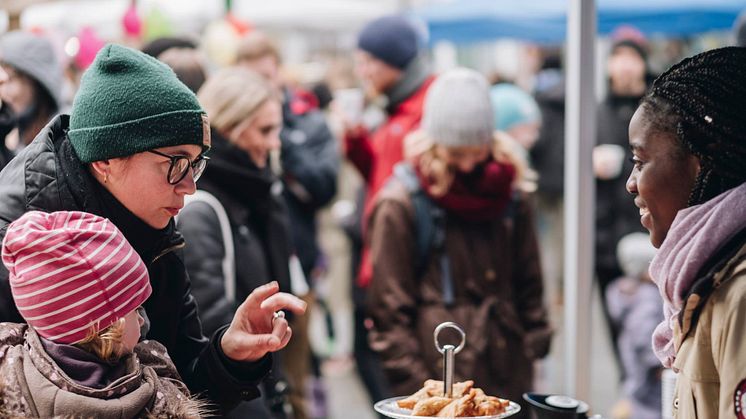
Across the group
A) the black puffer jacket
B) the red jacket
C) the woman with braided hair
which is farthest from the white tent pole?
the black puffer jacket

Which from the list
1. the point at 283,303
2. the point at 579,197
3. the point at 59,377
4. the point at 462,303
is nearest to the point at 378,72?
the point at 462,303

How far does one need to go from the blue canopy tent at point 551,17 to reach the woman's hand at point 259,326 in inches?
271

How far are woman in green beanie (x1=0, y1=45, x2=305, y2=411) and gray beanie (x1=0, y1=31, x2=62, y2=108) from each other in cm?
263

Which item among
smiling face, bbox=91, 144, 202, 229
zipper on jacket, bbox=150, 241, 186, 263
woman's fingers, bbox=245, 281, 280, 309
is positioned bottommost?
woman's fingers, bbox=245, 281, 280, 309

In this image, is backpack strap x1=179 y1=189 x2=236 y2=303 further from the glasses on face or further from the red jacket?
the red jacket

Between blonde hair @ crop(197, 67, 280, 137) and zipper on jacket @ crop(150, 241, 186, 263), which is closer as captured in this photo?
zipper on jacket @ crop(150, 241, 186, 263)

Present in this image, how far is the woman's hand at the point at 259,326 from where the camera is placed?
2.40 m

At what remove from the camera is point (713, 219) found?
2156 mm

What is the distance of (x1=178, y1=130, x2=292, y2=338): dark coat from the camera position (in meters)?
3.52

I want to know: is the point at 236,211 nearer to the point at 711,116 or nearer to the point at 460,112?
the point at 460,112

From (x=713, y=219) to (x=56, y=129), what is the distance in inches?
56.9

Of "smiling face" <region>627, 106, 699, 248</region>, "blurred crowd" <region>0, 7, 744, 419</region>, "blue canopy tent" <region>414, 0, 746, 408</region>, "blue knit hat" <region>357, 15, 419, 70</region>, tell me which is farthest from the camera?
"blue knit hat" <region>357, 15, 419, 70</region>

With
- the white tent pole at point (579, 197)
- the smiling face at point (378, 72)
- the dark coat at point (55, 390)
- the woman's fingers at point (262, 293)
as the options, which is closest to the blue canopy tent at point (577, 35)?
the white tent pole at point (579, 197)

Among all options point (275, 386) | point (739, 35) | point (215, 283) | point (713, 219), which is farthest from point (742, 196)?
point (739, 35)
